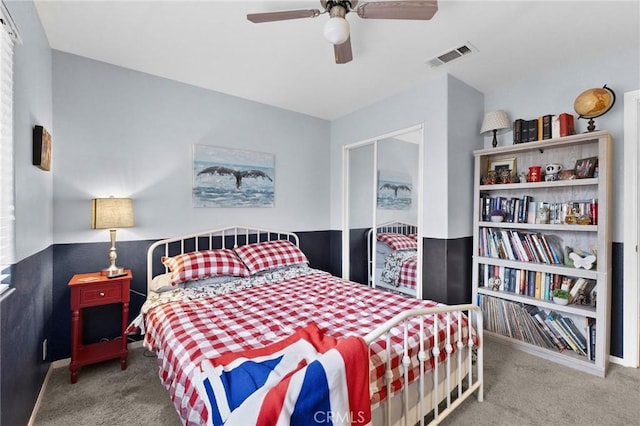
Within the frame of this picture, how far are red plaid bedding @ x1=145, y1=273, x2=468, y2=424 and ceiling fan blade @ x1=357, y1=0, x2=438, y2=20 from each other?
1789 millimetres

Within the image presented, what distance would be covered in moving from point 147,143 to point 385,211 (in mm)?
2620

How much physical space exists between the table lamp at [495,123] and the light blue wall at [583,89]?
0.53 feet

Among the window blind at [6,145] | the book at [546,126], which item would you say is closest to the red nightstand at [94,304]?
the window blind at [6,145]

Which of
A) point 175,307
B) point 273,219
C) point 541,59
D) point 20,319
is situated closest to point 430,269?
point 273,219

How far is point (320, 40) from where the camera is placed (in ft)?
7.39

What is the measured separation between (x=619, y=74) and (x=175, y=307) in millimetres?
4018

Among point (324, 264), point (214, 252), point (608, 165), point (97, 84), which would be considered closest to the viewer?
point (608, 165)

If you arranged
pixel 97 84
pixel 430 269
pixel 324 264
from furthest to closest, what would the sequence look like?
pixel 324 264 < pixel 430 269 < pixel 97 84

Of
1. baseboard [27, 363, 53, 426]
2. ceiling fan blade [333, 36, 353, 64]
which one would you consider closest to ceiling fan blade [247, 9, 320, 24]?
ceiling fan blade [333, 36, 353, 64]

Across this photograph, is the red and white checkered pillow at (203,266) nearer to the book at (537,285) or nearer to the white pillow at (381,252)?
the white pillow at (381,252)

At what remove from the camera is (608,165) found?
231 centimetres

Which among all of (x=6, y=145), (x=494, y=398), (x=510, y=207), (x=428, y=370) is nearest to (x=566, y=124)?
(x=510, y=207)

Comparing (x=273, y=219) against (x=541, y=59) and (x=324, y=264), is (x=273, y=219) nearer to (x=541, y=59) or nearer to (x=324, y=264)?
(x=324, y=264)

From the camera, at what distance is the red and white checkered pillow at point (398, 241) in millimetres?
3184
